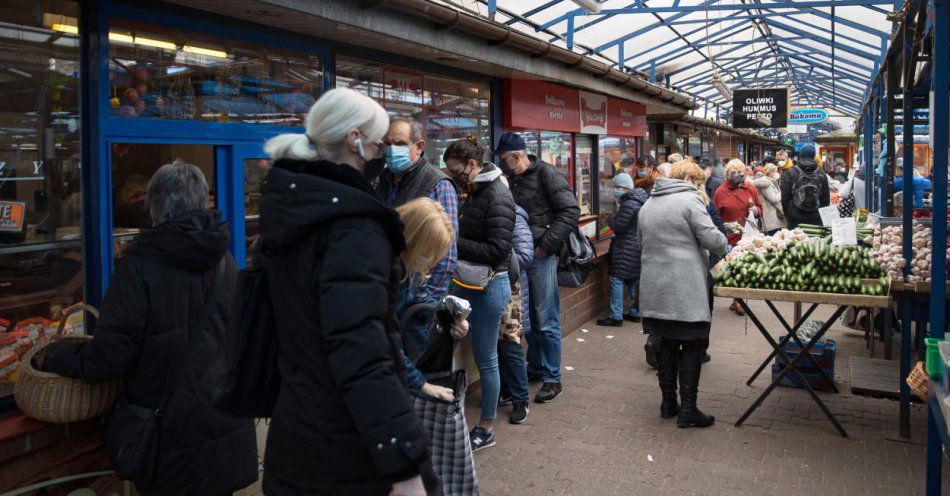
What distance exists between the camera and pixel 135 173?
4.37 m

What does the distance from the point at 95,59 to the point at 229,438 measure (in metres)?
2.00

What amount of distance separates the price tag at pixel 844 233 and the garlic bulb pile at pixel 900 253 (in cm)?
18

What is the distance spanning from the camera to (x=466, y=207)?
15.5 feet

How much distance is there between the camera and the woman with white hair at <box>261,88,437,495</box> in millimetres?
1859

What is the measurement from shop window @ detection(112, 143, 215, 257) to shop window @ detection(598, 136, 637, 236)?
650cm

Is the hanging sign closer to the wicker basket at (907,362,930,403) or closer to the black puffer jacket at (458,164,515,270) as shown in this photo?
the black puffer jacket at (458,164,515,270)

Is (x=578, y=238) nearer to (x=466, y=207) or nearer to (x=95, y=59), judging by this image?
(x=466, y=207)

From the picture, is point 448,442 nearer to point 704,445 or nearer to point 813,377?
point 704,445

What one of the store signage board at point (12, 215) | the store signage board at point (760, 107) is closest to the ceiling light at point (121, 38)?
the store signage board at point (12, 215)

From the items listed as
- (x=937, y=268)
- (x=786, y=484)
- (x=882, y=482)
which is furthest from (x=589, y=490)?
(x=937, y=268)

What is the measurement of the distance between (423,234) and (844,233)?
4.23m

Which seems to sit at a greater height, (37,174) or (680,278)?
(37,174)

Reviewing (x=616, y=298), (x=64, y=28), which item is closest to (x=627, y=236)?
(x=616, y=298)

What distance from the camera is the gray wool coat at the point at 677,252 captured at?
4.96 metres
